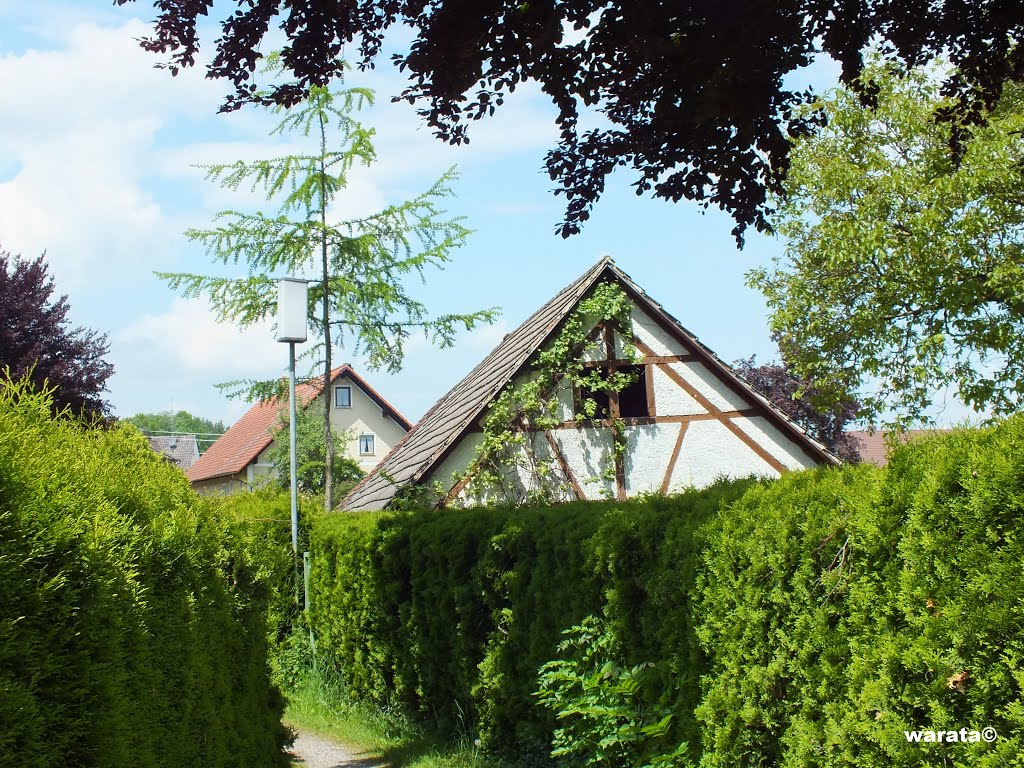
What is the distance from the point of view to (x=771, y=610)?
4.66 meters

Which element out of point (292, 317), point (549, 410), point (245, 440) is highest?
point (245, 440)

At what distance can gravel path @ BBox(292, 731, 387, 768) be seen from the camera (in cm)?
791

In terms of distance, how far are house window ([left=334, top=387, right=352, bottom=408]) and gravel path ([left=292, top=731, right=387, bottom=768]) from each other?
3645cm

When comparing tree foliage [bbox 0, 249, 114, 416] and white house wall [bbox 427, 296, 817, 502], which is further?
tree foliage [bbox 0, 249, 114, 416]

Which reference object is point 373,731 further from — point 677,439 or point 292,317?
point 677,439

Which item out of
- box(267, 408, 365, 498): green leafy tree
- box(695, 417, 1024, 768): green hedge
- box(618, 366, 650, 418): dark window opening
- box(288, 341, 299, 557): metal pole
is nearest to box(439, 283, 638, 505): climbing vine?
box(618, 366, 650, 418): dark window opening

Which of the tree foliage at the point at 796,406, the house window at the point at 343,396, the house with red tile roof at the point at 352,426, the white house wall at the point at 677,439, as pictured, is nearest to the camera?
the white house wall at the point at 677,439

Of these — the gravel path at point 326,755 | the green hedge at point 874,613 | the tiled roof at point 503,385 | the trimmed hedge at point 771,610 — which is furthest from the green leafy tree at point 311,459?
the green hedge at point 874,613

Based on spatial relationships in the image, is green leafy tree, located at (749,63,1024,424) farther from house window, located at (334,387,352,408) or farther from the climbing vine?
house window, located at (334,387,352,408)

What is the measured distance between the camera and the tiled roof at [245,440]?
40844mm

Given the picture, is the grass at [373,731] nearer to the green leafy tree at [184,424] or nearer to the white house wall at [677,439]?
the white house wall at [677,439]

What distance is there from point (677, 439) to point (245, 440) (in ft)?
113

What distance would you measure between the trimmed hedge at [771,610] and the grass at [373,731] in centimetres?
25

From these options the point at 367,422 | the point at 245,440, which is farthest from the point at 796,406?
the point at 245,440
